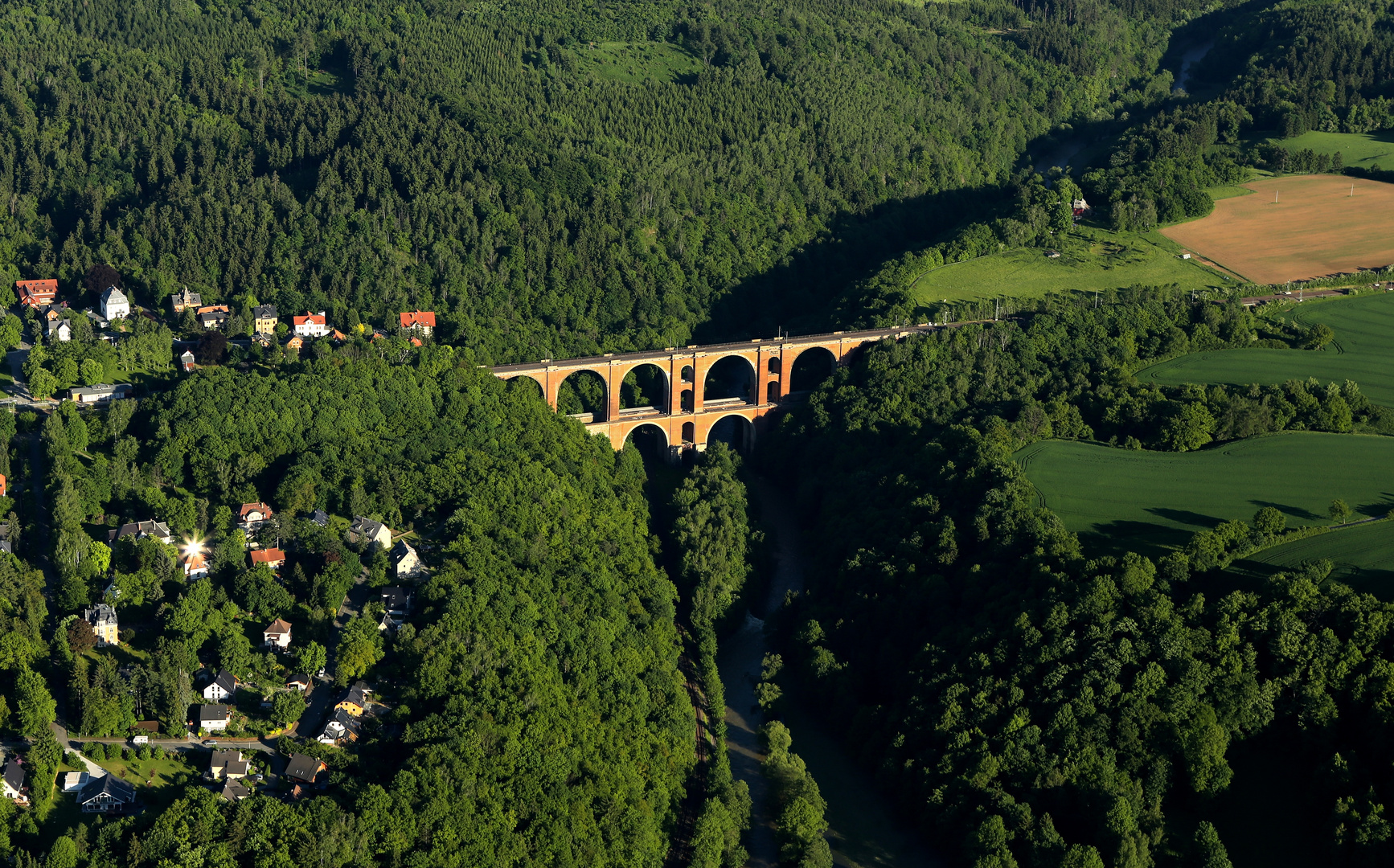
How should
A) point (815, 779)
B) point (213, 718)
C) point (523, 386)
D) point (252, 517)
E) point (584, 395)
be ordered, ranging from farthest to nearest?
point (584, 395), point (523, 386), point (252, 517), point (815, 779), point (213, 718)

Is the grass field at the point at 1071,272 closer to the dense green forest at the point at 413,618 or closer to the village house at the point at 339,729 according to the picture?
the dense green forest at the point at 413,618

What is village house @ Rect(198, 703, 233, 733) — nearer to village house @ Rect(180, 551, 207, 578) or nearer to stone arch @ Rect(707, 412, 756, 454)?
village house @ Rect(180, 551, 207, 578)

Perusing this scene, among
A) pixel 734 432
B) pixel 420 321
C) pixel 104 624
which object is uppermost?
pixel 420 321

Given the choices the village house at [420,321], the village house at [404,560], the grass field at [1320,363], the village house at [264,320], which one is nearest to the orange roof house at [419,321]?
the village house at [420,321]

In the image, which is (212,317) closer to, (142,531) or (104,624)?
(142,531)

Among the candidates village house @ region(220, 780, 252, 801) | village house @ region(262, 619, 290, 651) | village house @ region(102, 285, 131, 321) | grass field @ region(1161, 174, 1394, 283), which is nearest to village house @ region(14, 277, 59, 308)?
village house @ region(102, 285, 131, 321)

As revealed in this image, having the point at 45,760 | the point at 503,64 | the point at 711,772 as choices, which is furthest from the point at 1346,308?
the point at 45,760

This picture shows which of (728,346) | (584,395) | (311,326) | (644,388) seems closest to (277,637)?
(311,326)
